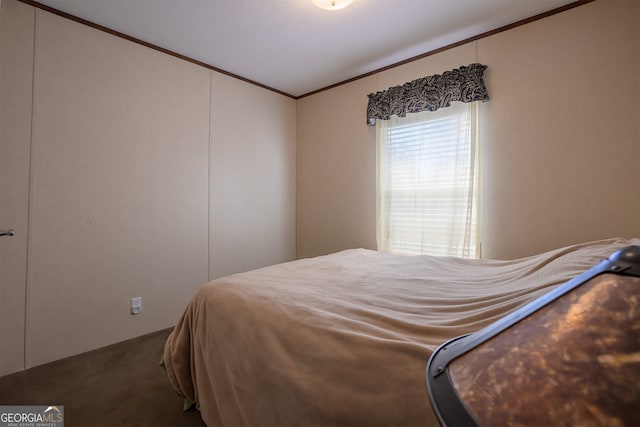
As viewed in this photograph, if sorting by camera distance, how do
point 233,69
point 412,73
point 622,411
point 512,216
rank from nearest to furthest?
point 622,411, point 512,216, point 412,73, point 233,69

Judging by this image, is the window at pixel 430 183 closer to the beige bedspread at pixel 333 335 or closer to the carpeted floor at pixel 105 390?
the beige bedspread at pixel 333 335

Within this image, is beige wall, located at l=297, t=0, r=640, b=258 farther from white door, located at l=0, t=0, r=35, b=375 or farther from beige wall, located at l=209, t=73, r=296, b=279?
white door, located at l=0, t=0, r=35, b=375

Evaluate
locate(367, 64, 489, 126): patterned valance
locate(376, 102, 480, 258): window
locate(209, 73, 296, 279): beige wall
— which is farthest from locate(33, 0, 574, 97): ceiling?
locate(376, 102, 480, 258): window

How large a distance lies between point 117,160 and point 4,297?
119cm

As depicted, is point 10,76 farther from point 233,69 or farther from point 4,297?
point 233,69

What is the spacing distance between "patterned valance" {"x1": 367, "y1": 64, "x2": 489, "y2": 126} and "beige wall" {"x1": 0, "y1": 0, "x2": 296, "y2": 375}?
152cm

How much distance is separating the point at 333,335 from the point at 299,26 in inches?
94.1

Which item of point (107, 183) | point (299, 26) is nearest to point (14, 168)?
point (107, 183)

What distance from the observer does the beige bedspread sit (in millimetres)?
826

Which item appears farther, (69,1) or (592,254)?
(69,1)

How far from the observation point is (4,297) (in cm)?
190

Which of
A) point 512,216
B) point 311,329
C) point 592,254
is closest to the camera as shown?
point 311,329

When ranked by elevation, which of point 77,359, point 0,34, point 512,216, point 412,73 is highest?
point 412,73

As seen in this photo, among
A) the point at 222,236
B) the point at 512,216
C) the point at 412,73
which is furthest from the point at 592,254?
the point at 222,236
